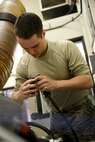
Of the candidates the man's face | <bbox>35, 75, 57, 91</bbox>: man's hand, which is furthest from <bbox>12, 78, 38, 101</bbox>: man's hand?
the man's face

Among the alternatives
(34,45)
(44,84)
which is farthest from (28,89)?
(34,45)

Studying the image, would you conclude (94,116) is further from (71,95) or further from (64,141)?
(64,141)

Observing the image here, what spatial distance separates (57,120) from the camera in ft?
4.29

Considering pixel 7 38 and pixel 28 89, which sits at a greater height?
pixel 7 38

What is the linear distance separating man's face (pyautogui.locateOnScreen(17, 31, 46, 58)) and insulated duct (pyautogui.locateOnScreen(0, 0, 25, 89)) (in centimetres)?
8

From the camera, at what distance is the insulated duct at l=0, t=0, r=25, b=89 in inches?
43.0

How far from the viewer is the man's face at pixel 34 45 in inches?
44.6

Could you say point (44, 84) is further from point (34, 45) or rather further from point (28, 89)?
point (34, 45)

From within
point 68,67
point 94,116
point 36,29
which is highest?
point 36,29

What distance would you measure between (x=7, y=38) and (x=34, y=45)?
159 mm

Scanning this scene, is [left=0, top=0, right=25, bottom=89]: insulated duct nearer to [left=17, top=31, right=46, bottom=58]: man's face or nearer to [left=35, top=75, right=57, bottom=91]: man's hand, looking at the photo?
[left=17, top=31, right=46, bottom=58]: man's face

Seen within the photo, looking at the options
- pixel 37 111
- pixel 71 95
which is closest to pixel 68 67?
pixel 71 95

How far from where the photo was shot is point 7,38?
1.18m

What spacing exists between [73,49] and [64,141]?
562 millimetres
